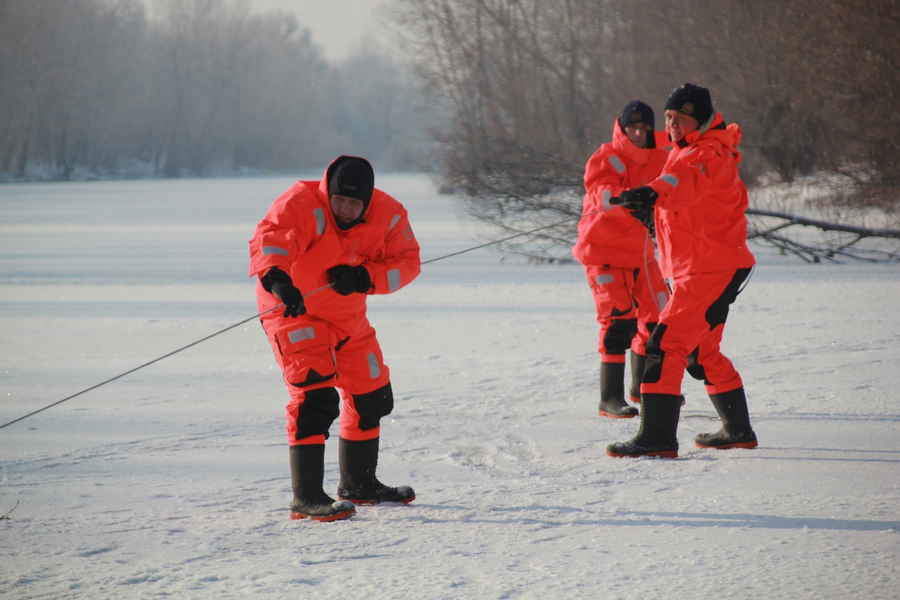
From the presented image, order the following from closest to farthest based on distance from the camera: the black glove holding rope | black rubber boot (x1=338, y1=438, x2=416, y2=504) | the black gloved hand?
1. the black gloved hand
2. black rubber boot (x1=338, y1=438, x2=416, y2=504)
3. the black glove holding rope

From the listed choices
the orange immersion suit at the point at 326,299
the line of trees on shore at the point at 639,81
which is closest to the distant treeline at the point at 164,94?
the line of trees on shore at the point at 639,81

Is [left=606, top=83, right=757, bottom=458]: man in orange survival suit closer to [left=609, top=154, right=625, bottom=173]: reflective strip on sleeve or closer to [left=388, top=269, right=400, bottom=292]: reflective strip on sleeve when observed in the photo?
[left=609, top=154, right=625, bottom=173]: reflective strip on sleeve

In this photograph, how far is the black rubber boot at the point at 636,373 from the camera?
219 inches

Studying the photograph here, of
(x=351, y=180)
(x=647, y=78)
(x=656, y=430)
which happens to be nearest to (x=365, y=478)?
(x=351, y=180)

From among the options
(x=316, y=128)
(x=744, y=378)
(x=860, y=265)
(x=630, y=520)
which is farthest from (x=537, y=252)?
(x=316, y=128)

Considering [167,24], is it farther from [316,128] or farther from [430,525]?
[430,525]

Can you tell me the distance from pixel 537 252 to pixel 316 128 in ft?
293

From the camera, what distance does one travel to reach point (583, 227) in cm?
551

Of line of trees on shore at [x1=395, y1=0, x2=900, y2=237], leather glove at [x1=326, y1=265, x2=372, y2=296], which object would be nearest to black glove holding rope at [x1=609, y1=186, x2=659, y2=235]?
leather glove at [x1=326, y1=265, x2=372, y2=296]

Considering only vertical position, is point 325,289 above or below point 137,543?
above

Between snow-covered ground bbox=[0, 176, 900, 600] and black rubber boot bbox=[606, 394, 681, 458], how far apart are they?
72 millimetres

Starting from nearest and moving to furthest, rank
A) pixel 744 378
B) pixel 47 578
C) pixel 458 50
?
1. pixel 47 578
2. pixel 744 378
3. pixel 458 50

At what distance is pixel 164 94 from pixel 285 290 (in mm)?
83843

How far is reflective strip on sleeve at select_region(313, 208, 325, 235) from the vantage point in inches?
148
